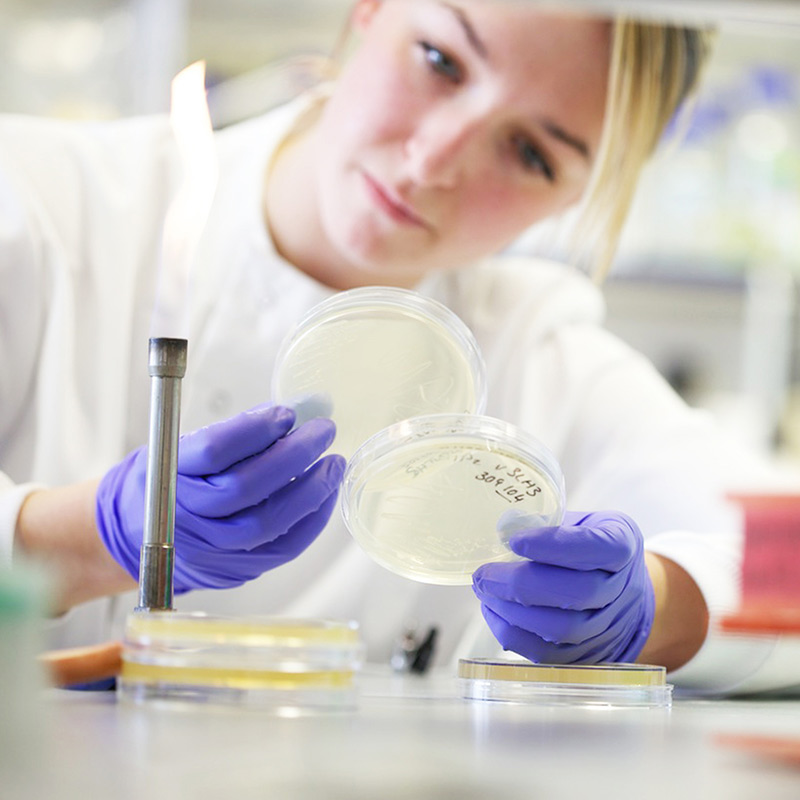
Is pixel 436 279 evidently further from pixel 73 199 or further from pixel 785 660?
pixel 785 660

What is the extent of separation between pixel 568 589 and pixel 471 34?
69cm

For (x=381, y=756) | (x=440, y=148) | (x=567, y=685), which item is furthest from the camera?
(x=440, y=148)

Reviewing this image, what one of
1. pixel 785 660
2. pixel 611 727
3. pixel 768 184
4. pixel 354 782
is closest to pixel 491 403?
pixel 785 660

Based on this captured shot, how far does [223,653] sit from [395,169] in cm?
74

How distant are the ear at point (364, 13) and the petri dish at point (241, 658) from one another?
96 centimetres

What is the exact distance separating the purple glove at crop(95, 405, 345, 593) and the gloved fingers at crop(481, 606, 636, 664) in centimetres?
16

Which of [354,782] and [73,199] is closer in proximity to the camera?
[354,782]

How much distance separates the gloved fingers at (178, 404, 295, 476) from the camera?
0.73 metres

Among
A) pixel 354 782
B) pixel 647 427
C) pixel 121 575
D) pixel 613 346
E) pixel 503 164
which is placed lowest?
pixel 354 782

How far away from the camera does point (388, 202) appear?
1157mm

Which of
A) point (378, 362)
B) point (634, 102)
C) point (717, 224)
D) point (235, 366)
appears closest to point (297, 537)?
point (378, 362)

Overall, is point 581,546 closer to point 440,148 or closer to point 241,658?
point 241,658

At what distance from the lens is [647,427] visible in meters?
1.37

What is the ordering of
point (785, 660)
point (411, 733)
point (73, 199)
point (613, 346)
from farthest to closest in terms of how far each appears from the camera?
point (613, 346), point (73, 199), point (785, 660), point (411, 733)
